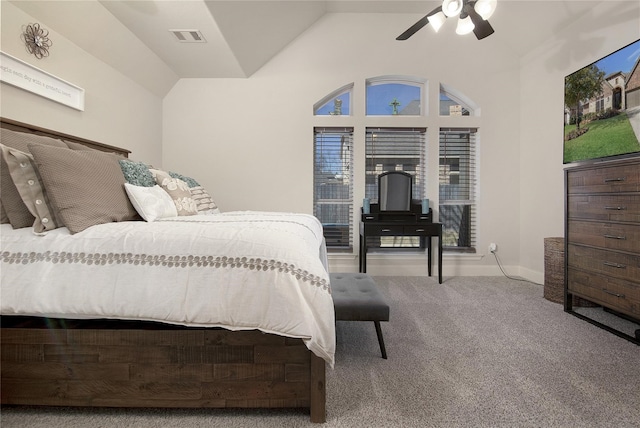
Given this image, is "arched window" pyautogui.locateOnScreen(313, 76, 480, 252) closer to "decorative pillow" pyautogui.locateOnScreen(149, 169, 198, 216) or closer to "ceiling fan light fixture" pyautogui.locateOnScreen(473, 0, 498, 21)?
"ceiling fan light fixture" pyautogui.locateOnScreen(473, 0, 498, 21)

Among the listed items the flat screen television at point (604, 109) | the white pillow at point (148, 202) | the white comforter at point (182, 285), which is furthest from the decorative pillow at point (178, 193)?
the flat screen television at point (604, 109)

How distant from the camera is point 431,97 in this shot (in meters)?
3.62

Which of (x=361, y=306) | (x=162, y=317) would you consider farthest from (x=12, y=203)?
(x=361, y=306)

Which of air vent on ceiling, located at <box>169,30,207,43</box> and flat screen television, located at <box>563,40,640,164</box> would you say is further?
air vent on ceiling, located at <box>169,30,207,43</box>

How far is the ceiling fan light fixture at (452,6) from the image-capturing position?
2066 millimetres

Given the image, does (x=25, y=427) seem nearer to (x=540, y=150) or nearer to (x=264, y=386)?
(x=264, y=386)

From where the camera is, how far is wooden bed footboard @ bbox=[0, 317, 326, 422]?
1139mm

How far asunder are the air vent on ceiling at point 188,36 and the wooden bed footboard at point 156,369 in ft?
8.49

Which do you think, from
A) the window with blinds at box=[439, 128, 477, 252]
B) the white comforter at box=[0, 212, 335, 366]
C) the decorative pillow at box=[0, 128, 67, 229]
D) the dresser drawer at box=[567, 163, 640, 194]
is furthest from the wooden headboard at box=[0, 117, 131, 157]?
the dresser drawer at box=[567, 163, 640, 194]

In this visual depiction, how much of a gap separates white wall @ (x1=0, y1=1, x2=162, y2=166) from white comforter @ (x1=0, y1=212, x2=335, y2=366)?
4.76 ft

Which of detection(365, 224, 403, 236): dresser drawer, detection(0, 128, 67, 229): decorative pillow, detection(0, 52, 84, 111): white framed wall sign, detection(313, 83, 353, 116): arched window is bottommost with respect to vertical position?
detection(365, 224, 403, 236): dresser drawer

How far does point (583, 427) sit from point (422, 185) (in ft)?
9.48

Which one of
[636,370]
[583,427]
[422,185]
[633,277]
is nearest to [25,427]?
[583,427]

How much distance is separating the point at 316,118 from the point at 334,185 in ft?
2.83
